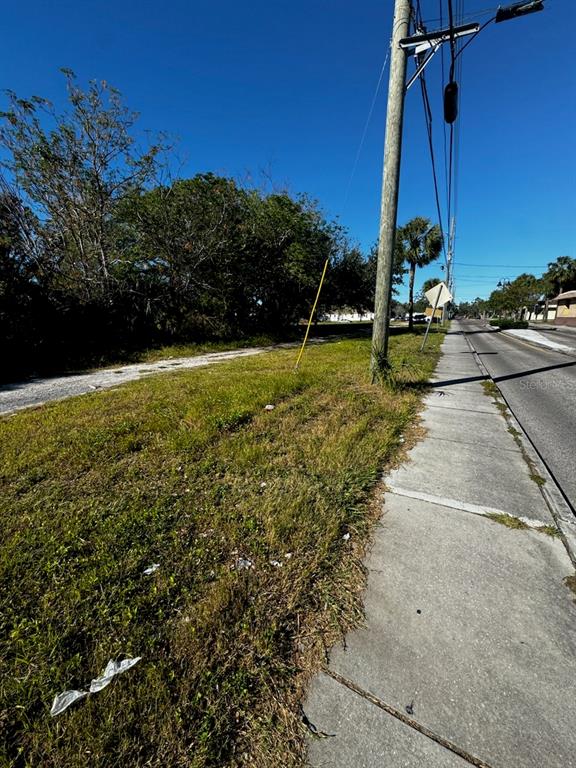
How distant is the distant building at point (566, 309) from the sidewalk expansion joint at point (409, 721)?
47292mm

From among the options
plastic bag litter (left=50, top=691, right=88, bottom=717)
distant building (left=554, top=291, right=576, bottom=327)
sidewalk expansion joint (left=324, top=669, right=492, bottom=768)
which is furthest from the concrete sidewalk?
distant building (left=554, top=291, right=576, bottom=327)

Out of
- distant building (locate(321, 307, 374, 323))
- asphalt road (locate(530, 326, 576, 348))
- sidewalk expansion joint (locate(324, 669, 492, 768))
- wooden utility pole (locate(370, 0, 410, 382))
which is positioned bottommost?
asphalt road (locate(530, 326, 576, 348))

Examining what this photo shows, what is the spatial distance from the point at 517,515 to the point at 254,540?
7.22ft

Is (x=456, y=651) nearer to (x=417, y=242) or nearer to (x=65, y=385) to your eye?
(x=65, y=385)

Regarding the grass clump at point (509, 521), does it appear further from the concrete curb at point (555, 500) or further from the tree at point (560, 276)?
the tree at point (560, 276)

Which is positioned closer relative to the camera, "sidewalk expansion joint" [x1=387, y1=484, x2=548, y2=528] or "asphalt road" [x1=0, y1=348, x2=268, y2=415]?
"sidewalk expansion joint" [x1=387, y1=484, x2=548, y2=528]

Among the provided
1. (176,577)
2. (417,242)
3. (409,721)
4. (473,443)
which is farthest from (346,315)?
(409,721)

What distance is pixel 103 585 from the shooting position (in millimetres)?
1809

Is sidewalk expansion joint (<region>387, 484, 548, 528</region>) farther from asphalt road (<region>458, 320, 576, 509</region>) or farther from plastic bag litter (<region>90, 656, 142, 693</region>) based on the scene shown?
plastic bag litter (<region>90, 656, 142, 693</region>)

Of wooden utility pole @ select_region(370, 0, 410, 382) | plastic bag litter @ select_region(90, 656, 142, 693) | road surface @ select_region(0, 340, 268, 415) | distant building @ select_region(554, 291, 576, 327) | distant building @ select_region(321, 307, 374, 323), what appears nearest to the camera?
plastic bag litter @ select_region(90, 656, 142, 693)

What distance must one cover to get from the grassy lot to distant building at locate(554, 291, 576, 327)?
46498mm

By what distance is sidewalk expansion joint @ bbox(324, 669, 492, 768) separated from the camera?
1160mm

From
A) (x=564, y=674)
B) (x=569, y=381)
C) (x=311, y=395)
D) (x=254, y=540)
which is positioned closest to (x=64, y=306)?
(x=311, y=395)

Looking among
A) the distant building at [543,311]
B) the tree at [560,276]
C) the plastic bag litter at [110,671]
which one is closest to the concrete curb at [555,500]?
the plastic bag litter at [110,671]
